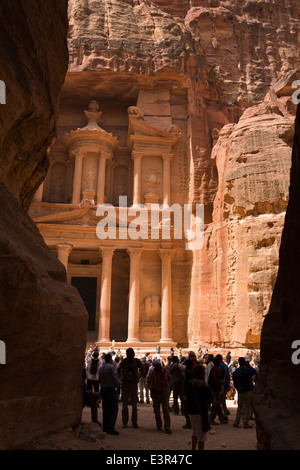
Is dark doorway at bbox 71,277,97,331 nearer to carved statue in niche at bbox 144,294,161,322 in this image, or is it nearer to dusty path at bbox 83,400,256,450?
carved statue in niche at bbox 144,294,161,322

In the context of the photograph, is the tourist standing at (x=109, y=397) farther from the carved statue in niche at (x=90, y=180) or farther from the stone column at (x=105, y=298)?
the carved statue in niche at (x=90, y=180)

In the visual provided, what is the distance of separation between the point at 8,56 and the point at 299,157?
467cm

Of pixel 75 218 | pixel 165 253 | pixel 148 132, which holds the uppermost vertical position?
pixel 148 132

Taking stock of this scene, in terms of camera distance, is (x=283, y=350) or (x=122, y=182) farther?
(x=122, y=182)

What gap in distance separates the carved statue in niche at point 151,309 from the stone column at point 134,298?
0.94 meters

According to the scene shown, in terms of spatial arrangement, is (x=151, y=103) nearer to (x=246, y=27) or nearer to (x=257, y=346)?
(x=246, y=27)

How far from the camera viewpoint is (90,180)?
1169 inches

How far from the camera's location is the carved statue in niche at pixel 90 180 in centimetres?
2955

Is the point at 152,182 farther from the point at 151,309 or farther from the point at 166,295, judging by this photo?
the point at 151,309

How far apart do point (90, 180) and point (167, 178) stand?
5.32 metres

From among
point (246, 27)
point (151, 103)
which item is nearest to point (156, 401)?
point (151, 103)

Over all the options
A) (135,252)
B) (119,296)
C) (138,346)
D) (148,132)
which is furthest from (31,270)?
(148,132)

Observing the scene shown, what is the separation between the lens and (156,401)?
8406 millimetres

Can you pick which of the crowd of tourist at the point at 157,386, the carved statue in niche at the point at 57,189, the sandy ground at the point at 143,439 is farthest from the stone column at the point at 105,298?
the sandy ground at the point at 143,439
